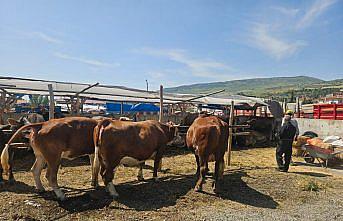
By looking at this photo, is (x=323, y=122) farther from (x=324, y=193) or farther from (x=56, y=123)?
(x=56, y=123)

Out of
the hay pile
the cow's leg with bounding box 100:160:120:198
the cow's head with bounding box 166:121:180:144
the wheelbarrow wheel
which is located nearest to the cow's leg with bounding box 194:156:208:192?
the cow's head with bounding box 166:121:180:144

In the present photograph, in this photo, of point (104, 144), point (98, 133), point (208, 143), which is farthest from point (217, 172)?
point (98, 133)

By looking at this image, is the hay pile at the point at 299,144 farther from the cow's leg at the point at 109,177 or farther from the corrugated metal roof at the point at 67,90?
the cow's leg at the point at 109,177

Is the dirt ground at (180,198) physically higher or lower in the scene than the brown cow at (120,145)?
lower

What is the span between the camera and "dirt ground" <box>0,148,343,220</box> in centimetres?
551

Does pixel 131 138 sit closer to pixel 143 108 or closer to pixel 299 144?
pixel 299 144

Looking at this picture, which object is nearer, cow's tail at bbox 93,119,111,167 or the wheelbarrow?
cow's tail at bbox 93,119,111,167

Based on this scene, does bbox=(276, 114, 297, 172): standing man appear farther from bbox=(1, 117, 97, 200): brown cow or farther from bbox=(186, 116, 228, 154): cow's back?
bbox=(1, 117, 97, 200): brown cow

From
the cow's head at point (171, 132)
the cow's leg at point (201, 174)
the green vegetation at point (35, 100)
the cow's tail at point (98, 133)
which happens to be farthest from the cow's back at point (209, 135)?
the green vegetation at point (35, 100)

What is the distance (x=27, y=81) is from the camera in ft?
45.0

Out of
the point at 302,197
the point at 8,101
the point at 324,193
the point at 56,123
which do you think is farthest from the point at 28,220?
the point at 8,101

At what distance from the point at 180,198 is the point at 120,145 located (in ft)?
5.38

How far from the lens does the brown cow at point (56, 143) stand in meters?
6.35

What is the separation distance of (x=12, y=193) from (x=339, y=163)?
1027 cm
